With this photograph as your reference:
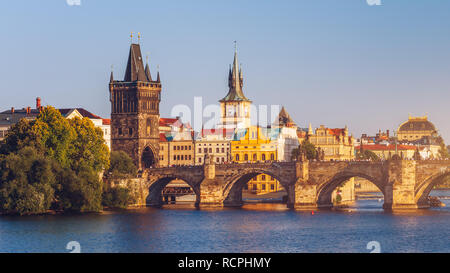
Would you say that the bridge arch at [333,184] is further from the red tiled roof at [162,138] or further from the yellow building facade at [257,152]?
the red tiled roof at [162,138]

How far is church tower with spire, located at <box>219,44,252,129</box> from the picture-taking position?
A: 166 meters

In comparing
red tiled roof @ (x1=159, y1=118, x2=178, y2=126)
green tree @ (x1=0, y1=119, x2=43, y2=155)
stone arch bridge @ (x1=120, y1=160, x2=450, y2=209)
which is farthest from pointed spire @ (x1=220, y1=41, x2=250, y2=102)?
green tree @ (x1=0, y1=119, x2=43, y2=155)

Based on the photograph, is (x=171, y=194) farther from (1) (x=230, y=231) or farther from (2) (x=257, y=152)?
(1) (x=230, y=231)

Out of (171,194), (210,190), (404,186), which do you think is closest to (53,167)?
(210,190)

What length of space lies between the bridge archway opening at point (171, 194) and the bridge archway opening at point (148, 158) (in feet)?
13.8

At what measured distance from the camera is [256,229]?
87250mm

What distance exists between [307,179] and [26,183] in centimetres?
3362

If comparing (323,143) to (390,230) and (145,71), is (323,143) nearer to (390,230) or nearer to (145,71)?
(145,71)

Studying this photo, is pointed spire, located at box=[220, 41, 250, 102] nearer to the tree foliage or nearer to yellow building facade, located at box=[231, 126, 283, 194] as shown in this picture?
yellow building facade, located at box=[231, 126, 283, 194]

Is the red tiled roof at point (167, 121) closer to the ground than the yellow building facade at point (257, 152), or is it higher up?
higher up

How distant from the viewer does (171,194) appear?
129625 mm

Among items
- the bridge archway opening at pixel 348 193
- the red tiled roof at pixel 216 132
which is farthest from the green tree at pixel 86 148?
the red tiled roof at pixel 216 132

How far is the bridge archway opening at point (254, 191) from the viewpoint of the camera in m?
118
